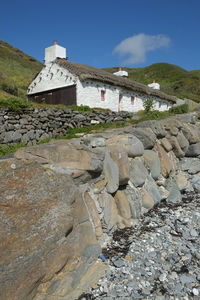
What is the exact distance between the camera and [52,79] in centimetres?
1775

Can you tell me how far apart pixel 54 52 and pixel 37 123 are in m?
9.17

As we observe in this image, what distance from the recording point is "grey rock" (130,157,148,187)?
5868mm

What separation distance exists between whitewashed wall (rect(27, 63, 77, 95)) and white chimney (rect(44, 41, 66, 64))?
1.53 ft

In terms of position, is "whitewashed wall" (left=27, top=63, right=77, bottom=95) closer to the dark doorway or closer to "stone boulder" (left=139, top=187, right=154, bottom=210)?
the dark doorway

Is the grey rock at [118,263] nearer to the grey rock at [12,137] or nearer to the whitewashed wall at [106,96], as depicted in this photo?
the grey rock at [12,137]

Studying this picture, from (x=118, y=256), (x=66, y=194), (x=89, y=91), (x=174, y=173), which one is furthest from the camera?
(x=89, y=91)

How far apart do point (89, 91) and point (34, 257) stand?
49.9ft

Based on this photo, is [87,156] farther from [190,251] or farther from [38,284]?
[190,251]

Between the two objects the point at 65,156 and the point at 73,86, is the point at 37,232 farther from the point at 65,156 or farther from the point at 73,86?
the point at 73,86

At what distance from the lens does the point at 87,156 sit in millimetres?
4332

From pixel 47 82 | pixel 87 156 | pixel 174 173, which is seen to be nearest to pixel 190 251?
pixel 87 156

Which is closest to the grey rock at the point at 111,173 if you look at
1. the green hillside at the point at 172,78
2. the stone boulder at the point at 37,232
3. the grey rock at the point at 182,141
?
the stone boulder at the point at 37,232

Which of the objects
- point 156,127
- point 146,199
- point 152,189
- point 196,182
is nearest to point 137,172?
point 146,199

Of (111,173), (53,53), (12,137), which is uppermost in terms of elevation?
(53,53)
